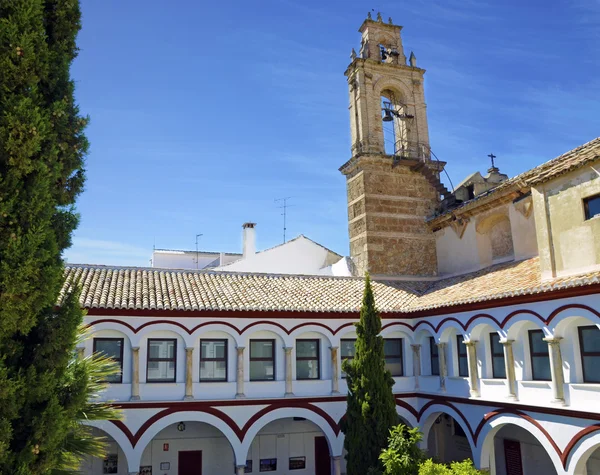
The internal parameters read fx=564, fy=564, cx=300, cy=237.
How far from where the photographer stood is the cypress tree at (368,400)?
47.5 ft

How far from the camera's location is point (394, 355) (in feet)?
60.7

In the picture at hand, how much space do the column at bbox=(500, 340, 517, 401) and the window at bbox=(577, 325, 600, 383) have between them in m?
1.97

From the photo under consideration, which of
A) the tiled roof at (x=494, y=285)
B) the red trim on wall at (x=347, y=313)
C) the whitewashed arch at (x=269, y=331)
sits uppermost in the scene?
the tiled roof at (x=494, y=285)

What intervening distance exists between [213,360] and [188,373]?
87 centimetres

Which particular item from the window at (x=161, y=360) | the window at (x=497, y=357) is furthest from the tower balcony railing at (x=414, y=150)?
the window at (x=161, y=360)

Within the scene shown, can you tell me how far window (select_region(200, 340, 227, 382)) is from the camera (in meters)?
16.5

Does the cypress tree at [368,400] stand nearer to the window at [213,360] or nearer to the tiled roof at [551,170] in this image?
the window at [213,360]

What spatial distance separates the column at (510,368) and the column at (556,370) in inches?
53.5

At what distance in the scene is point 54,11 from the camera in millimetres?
7590

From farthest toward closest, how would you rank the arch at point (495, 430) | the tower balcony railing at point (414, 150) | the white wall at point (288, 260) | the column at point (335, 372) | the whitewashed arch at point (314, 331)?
the white wall at point (288, 260)
the tower balcony railing at point (414, 150)
the column at point (335, 372)
the whitewashed arch at point (314, 331)
the arch at point (495, 430)

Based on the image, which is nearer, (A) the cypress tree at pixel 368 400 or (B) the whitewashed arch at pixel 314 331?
(A) the cypress tree at pixel 368 400

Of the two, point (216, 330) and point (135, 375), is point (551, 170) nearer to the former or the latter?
point (216, 330)

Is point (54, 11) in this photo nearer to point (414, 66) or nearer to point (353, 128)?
point (353, 128)

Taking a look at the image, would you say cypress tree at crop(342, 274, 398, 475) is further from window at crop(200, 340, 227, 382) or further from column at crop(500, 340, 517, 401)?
window at crop(200, 340, 227, 382)
